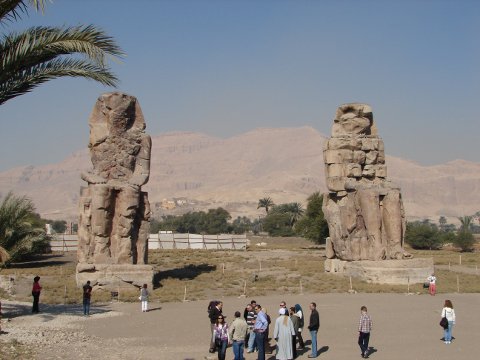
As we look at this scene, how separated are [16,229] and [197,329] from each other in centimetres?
1780

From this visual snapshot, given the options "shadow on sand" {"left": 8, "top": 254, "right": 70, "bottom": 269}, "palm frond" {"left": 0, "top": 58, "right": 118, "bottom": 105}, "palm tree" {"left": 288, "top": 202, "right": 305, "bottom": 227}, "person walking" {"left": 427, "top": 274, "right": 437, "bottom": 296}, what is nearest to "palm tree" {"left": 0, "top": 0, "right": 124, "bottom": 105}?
"palm frond" {"left": 0, "top": 58, "right": 118, "bottom": 105}

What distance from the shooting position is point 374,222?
20.9m

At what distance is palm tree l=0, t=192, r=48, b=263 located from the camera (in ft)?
89.8

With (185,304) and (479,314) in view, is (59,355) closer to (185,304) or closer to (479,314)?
(185,304)

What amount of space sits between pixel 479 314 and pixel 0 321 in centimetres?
1071

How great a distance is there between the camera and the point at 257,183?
196m

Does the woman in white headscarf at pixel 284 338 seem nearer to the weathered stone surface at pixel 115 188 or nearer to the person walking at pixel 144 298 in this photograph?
the person walking at pixel 144 298

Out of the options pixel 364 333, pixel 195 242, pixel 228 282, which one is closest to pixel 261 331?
pixel 364 333

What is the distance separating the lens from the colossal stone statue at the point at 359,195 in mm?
20844

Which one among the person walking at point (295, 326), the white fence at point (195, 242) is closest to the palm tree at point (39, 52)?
the person walking at point (295, 326)

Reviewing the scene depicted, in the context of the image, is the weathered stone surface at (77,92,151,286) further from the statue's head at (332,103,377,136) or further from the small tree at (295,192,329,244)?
the small tree at (295,192,329,244)

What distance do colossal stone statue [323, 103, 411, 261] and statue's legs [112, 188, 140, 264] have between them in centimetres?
713

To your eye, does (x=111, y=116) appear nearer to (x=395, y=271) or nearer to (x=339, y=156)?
Result: (x=339, y=156)

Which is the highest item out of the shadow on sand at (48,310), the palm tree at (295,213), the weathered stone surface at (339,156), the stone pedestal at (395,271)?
the weathered stone surface at (339,156)
